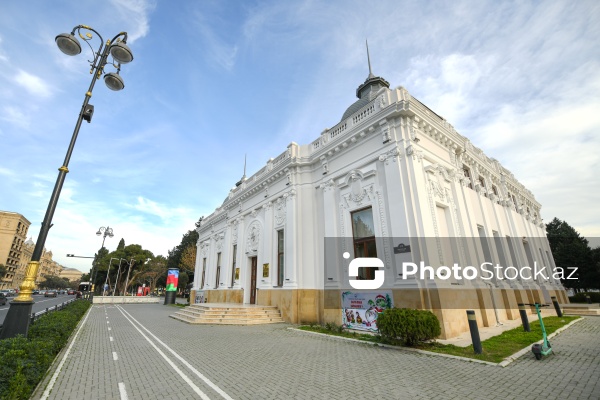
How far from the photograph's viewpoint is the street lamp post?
6004 millimetres

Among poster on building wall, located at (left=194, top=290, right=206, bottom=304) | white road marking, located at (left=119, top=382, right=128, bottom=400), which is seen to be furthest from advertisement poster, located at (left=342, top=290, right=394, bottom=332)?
poster on building wall, located at (left=194, top=290, right=206, bottom=304)

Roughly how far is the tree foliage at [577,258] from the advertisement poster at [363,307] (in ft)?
124

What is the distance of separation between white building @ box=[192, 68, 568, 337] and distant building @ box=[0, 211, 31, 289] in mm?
96257

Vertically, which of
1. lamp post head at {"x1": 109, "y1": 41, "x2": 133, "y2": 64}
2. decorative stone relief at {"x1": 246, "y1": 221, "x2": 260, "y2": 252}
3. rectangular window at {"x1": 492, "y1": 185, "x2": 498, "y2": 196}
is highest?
rectangular window at {"x1": 492, "y1": 185, "x2": 498, "y2": 196}

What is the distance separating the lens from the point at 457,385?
17.6ft

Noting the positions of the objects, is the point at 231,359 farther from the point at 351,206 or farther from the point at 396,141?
the point at 396,141

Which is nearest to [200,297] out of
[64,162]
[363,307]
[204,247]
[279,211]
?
[204,247]

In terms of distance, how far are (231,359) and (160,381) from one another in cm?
218

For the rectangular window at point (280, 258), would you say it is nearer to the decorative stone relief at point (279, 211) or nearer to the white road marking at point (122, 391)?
the decorative stone relief at point (279, 211)

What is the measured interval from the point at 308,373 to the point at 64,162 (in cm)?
809

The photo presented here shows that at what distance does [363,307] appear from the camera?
40.2 ft

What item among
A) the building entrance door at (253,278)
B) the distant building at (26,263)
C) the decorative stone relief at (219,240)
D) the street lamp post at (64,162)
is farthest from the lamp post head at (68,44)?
the distant building at (26,263)

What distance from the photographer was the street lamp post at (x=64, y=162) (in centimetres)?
600

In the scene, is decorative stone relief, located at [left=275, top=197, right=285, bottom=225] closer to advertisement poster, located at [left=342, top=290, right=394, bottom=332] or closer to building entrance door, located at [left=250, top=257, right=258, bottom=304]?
building entrance door, located at [left=250, top=257, right=258, bottom=304]
